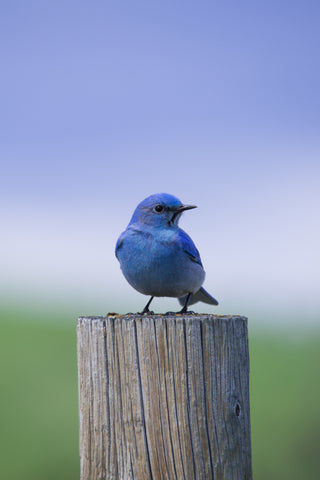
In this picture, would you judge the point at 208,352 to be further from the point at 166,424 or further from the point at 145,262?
the point at 145,262

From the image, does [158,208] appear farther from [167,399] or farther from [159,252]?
[167,399]

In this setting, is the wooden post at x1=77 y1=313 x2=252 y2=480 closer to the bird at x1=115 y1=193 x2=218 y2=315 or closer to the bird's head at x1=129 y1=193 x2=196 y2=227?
the bird at x1=115 y1=193 x2=218 y2=315

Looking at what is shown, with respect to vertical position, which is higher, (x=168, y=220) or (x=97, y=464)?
(x=168, y=220)

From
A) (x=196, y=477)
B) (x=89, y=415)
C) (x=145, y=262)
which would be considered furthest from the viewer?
(x=145, y=262)

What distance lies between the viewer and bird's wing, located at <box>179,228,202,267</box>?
571cm

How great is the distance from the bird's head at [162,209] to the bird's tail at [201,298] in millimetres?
1220

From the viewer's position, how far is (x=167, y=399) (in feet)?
12.0

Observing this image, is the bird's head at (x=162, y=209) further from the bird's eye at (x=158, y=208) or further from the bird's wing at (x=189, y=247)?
the bird's wing at (x=189, y=247)

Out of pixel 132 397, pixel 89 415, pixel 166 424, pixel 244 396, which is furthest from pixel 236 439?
pixel 89 415

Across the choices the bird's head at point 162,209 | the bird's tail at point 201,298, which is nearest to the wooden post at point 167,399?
the bird's head at point 162,209

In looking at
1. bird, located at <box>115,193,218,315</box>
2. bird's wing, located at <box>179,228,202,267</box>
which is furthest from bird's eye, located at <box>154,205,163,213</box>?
bird's wing, located at <box>179,228,202,267</box>

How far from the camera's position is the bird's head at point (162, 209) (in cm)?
583

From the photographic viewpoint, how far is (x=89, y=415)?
12.9ft

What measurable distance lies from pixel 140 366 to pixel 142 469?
2.36 feet
